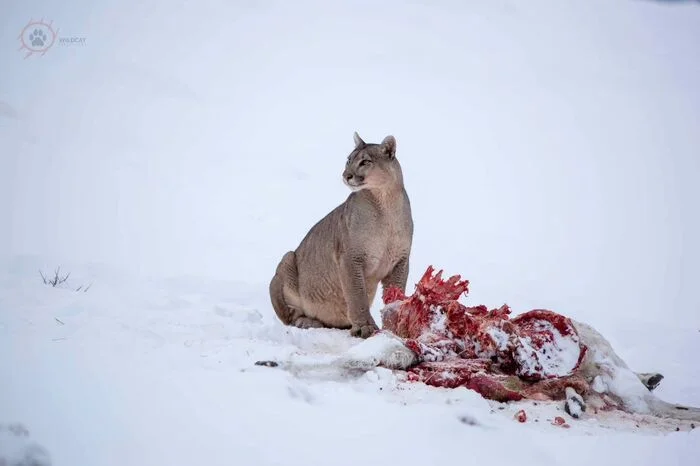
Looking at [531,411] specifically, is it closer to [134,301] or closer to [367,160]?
[367,160]

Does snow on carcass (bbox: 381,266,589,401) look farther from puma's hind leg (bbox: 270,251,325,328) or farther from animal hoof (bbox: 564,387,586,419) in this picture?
puma's hind leg (bbox: 270,251,325,328)

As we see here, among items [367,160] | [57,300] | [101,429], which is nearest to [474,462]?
[101,429]

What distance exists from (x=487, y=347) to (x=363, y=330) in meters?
2.42

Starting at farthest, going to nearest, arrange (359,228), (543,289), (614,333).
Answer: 1. (543,289)
2. (614,333)
3. (359,228)

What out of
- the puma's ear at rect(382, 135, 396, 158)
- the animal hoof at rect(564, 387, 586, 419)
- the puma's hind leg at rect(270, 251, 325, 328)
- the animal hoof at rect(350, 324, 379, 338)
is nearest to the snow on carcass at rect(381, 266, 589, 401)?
the animal hoof at rect(564, 387, 586, 419)

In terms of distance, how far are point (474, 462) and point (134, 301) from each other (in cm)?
487

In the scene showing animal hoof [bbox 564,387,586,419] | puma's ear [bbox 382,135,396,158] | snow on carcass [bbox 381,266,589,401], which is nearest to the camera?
animal hoof [bbox 564,387,586,419]

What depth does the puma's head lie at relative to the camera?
23.7 ft

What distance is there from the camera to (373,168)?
7.27m

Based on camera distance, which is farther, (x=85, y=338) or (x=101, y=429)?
(x=85, y=338)

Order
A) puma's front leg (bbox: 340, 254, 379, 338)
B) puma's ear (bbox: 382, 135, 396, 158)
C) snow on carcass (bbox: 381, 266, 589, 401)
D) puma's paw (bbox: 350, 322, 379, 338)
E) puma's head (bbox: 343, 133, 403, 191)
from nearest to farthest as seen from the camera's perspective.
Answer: snow on carcass (bbox: 381, 266, 589, 401) < puma's paw (bbox: 350, 322, 379, 338) < puma's front leg (bbox: 340, 254, 379, 338) < puma's head (bbox: 343, 133, 403, 191) < puma's ear (bbox: 382, 135, 396, 158)

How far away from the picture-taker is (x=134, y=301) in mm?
6805

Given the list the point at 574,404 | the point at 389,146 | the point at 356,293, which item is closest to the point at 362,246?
the point at 356,293

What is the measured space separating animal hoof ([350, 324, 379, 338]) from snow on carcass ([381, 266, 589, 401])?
1.46 m
